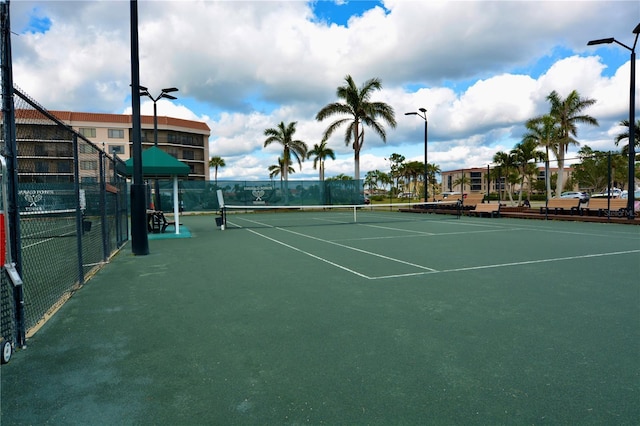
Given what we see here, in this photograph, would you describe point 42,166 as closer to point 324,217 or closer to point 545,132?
point 324,217

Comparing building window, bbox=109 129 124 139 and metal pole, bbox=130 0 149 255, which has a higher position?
building window, bbox=109 129 124 139

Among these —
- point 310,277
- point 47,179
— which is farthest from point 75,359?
point 47,179

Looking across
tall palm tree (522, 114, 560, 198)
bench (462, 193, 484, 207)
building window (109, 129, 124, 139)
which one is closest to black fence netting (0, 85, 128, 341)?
bench (462, 193, 484, 207)

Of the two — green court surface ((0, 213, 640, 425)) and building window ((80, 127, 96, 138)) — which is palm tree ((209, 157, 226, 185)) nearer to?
building window ((80, 127, 96, 138))

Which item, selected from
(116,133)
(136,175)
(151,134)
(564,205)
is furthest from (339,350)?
(151,134)

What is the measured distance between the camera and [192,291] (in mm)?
6293

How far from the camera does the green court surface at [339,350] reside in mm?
2885

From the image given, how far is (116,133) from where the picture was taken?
77938mm

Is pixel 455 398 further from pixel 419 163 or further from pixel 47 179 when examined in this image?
pixel 419 163

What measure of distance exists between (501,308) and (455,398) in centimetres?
255

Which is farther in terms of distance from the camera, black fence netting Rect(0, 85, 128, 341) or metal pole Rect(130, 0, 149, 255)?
metal pole Rect(130, 0, 149, 255)

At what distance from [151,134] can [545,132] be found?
67.4 metres

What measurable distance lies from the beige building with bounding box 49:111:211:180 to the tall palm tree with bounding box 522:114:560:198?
173 ft

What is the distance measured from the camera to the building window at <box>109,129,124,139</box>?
7700 cm
